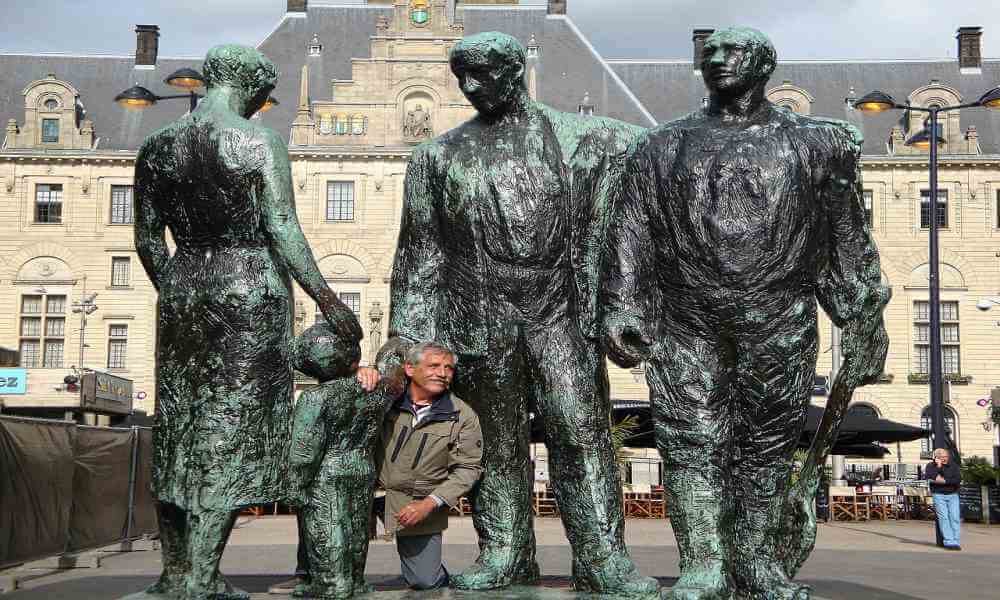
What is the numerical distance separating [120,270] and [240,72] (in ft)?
148

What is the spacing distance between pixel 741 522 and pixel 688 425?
1.48ft

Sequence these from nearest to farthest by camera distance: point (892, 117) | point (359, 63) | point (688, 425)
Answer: point (688, 425), point (359, 63), point (892, 117)

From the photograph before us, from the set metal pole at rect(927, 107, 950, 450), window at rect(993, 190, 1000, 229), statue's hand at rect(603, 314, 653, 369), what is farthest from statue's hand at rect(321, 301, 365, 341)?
window at rect(993, 190, 1000, 229)

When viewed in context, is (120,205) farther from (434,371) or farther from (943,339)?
(434,371)

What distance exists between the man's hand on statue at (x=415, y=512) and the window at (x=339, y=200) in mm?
43085

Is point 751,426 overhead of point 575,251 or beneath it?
beneath

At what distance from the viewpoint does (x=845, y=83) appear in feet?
165

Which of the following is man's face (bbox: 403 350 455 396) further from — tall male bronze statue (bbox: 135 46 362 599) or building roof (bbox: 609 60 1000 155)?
building roof (bbox: 609 60 1000 155)

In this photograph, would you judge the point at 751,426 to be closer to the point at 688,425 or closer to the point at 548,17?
the point at 688,425

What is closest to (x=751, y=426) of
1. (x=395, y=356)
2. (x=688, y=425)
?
(x=688, y=425)

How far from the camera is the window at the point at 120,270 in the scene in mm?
48312

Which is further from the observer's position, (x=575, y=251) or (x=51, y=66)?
(x=51, y=66)

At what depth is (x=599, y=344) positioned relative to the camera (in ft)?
17.1

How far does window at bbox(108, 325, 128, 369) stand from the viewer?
157ft
